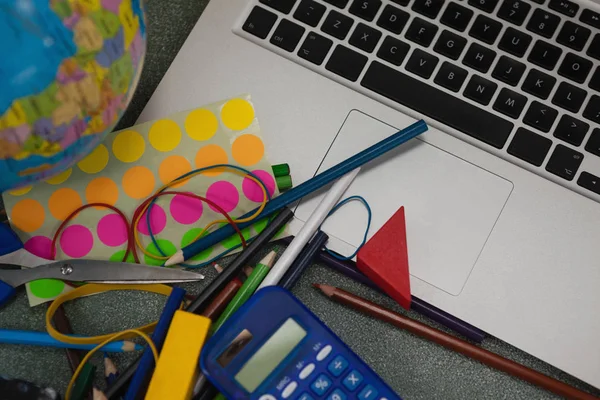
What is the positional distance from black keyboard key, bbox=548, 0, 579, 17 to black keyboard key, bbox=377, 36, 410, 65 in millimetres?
113

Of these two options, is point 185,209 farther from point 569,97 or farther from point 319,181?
point 569,97

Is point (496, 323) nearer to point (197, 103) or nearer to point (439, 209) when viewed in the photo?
point (439, 209)

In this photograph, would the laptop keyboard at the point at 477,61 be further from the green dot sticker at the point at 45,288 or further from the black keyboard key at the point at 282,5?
the green dot sticker at the point at 45,288

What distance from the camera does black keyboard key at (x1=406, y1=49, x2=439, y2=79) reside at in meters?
0.44

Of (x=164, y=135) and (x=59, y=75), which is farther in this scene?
(x=164, y=135)

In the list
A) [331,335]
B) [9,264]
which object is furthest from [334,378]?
[9,264]

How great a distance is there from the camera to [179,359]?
1.23 feet

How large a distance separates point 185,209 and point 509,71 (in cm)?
25

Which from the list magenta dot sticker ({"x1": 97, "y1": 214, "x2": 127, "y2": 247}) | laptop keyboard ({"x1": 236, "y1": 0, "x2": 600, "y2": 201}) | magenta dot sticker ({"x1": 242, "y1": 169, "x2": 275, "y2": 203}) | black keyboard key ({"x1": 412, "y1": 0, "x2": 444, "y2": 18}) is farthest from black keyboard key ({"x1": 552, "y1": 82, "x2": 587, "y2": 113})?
magenta dot sticker ({"x1": 97, "y1": 214, "x2": 127, "y2": 247})

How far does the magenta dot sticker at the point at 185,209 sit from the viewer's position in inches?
17.3

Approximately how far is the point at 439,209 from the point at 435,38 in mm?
125

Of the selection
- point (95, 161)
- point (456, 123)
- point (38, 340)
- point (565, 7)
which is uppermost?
point (565, 7)

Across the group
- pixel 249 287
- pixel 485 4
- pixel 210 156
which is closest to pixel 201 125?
pixel 210 156

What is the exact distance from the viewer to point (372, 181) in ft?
1.44
